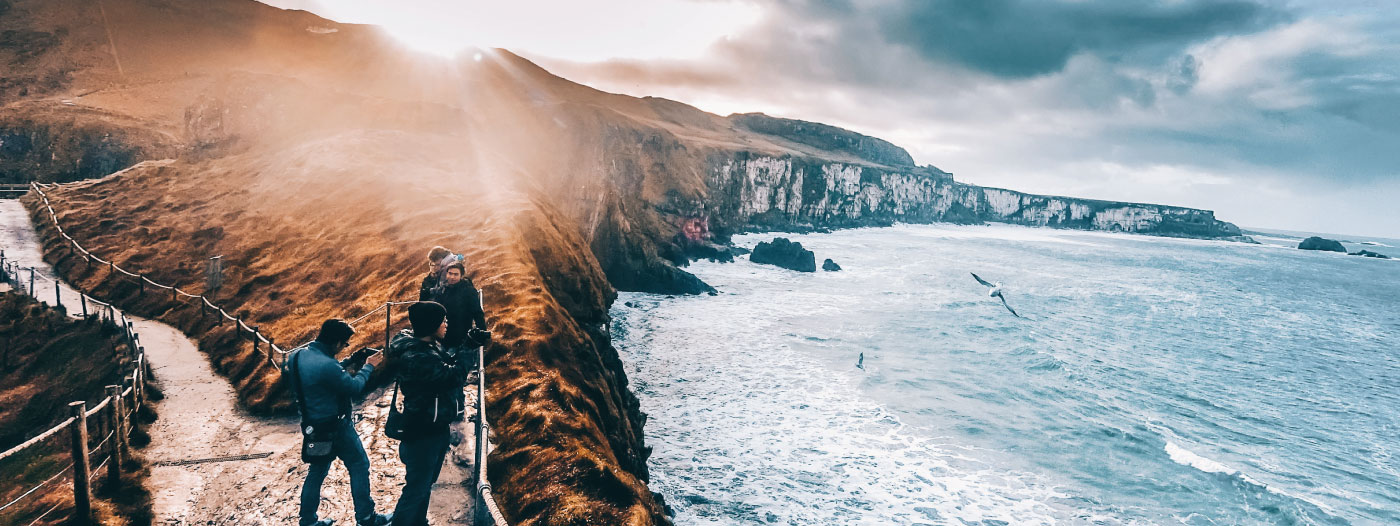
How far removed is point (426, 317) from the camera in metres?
5.20

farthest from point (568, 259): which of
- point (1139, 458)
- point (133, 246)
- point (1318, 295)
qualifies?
point (1318, 295)

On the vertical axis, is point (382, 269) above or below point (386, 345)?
above

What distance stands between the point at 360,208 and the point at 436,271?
1990 centimetres

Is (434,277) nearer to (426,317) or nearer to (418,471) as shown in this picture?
(418,471)

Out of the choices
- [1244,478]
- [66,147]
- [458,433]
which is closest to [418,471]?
[458,433]

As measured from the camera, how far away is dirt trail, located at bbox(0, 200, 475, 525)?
24.4ft

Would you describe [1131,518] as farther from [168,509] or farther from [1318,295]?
[1318,295]

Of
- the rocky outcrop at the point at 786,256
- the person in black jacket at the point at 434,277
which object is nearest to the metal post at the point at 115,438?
the person in black jacket at the point at 434,277

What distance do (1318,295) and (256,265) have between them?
113554mm

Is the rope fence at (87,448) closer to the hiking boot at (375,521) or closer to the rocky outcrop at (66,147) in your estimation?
the hiking boot at (375,521)

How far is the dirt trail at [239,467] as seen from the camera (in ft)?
24.4

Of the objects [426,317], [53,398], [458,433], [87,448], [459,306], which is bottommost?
[53,398]

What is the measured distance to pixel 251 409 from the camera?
1135cm

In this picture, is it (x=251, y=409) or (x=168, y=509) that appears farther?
(x=251, y=409)
